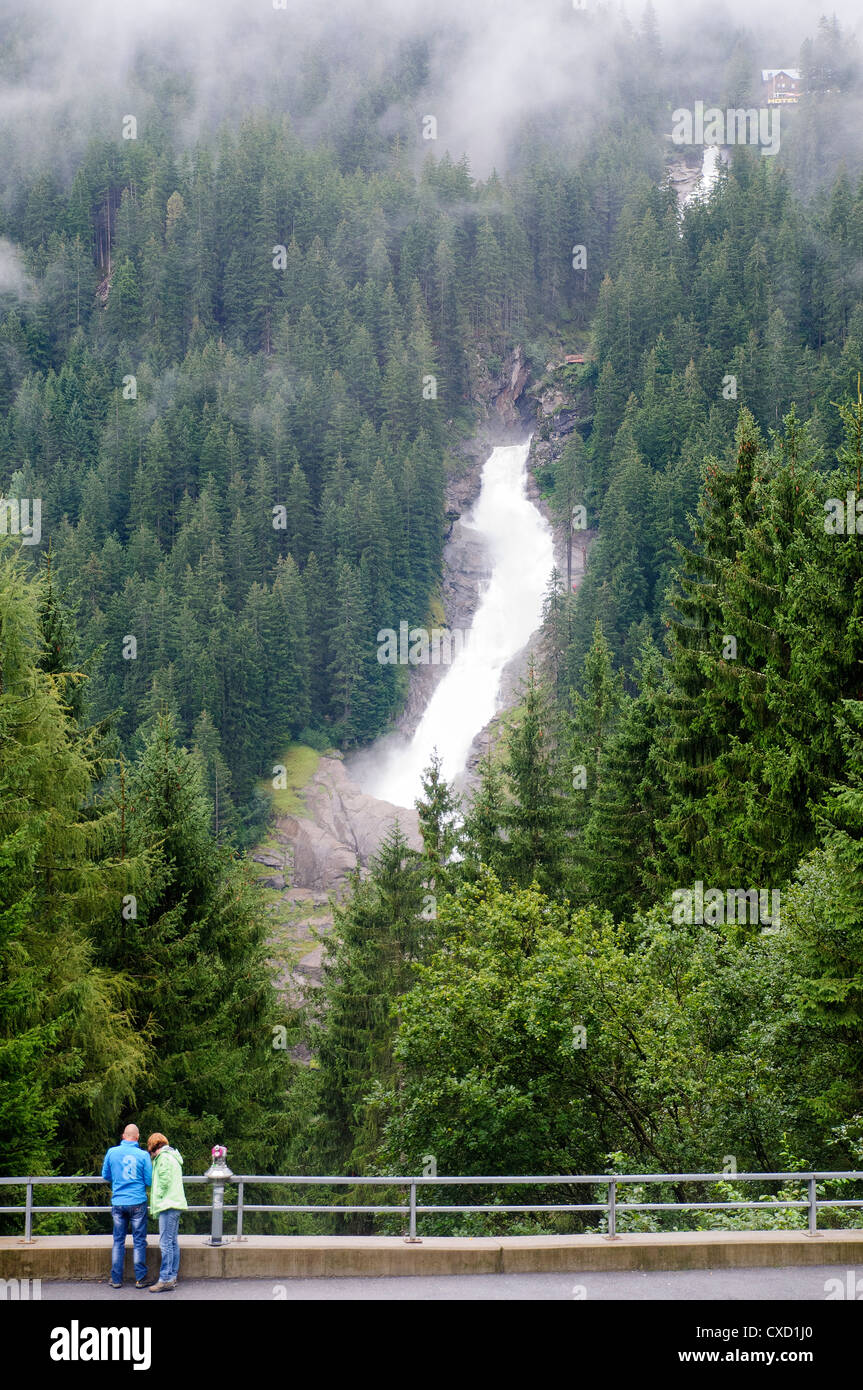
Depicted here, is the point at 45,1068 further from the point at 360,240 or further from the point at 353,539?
the point at 360,240

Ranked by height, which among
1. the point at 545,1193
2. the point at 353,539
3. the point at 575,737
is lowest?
the point at 545,1193

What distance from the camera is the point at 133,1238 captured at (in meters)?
11.2

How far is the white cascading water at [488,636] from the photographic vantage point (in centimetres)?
10244

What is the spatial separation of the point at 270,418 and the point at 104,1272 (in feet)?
367

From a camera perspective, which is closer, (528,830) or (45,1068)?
(45,1068)

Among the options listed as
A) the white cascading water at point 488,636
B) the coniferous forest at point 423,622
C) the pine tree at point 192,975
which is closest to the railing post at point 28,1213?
the coniferous forest at point 423,622

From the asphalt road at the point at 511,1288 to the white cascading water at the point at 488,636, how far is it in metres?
82.0

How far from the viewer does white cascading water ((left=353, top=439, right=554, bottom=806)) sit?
102 metres

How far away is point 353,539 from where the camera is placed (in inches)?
4257

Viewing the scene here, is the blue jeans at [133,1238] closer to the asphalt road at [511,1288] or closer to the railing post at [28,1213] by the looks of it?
the asphalt road at [511,1288]

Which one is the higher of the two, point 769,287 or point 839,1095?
point 769,287

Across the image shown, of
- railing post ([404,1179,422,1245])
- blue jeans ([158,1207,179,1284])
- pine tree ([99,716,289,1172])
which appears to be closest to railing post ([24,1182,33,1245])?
blue jeans ([158,1207,179,1284])

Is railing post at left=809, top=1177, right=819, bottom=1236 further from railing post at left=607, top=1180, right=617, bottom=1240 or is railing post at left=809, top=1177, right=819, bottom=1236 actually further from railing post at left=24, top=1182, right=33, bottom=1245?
railing post at left=24, top=1182, right=33, bottom=1245
